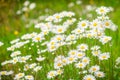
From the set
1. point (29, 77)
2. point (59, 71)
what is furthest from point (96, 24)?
point (29, 77)

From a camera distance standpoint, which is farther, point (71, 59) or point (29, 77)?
point (29, 77)

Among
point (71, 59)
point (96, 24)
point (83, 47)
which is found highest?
point (96, 24)

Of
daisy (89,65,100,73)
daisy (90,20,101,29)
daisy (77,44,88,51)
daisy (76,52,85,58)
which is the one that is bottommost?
daisy (89,65,100,73)

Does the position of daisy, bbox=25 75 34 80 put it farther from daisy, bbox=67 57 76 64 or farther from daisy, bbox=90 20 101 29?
daisy, bbox=90 20 101 29

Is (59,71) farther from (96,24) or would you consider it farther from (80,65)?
(96,24)

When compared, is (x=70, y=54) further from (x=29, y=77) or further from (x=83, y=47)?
(x=29, y=77)

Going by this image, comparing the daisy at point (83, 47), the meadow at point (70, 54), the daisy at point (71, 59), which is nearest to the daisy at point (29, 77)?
the meadow at point (70, 54)

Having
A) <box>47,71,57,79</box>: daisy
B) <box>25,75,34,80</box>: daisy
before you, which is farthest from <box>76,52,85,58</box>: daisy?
<box>25,75,34,80</box>: daisy

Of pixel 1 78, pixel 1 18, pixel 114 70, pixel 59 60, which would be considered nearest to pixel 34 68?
pixel 59 60

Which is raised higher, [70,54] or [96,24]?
[96,24]

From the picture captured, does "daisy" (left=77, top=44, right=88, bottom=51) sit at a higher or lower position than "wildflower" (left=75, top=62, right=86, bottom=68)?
higher

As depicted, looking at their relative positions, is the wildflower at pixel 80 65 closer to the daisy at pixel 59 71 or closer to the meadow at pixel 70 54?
the meadow at pixel 70 54
